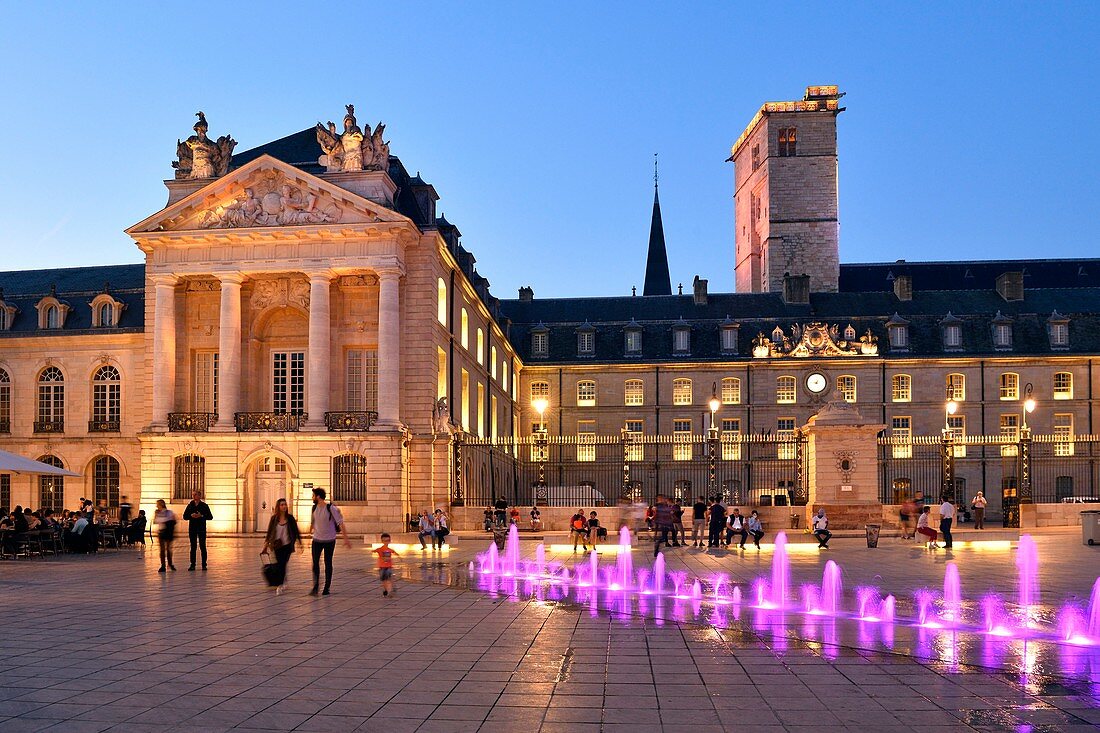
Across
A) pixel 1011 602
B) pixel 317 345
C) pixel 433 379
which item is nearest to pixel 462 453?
pixel 433 379

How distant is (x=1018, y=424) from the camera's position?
66.6 m

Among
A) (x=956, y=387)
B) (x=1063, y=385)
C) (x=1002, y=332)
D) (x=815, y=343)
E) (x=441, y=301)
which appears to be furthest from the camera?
(x=815, y=343)

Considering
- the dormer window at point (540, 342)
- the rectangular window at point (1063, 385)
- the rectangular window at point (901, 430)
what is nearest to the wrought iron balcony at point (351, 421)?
the dormer window at point (540, 342)

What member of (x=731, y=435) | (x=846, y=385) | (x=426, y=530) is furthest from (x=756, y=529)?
(x=846, y=385)

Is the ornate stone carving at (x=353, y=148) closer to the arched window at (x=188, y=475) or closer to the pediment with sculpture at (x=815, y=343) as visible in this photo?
the arched window at (x=188, y=475)

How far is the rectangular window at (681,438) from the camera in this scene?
68.9 m

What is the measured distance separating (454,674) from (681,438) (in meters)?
57.7

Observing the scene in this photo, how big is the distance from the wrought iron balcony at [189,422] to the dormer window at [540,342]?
32750 millimetres

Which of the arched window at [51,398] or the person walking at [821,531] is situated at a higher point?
the arched window at [51,398]

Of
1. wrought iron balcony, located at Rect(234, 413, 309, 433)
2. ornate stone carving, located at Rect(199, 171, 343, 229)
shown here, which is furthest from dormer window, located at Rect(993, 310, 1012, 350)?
wrought iron balcony, located at Rect(234, 413, 309, 433)

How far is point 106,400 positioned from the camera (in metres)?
51.0

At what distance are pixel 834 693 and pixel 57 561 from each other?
23.4 metres

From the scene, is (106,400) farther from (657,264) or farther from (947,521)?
(657,264)

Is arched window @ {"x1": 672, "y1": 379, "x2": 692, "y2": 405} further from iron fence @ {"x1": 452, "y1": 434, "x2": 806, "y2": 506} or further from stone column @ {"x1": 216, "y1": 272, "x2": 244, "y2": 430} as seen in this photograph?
stone column @ {"x1": 216, "y1": 272, "x2": 244, "y2": 430}
